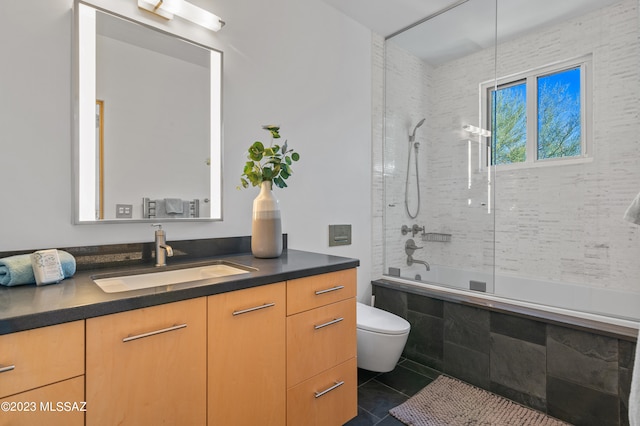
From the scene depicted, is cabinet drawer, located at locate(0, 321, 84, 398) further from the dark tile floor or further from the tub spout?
the tub spout

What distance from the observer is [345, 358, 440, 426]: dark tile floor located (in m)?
1.75

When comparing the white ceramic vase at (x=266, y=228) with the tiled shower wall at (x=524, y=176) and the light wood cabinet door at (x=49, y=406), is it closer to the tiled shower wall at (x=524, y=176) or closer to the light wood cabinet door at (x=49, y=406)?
the light wood cabinet door at (x=49, y=406)

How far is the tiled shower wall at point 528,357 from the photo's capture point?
1.55m

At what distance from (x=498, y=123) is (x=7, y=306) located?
3.05 m

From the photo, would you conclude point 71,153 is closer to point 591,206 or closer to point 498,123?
point 498,123

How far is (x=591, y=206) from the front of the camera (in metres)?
2.47

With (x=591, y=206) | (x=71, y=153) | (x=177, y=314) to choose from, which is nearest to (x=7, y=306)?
(x=177, y=314)

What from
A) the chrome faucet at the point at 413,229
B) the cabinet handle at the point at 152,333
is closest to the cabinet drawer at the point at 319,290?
the cabinet handle at the point at 152,333

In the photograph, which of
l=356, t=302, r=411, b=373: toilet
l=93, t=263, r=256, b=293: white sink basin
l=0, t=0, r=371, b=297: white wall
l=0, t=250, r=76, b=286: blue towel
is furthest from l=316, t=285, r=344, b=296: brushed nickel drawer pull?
l=0, t=250, r=76, b=286: blue towel

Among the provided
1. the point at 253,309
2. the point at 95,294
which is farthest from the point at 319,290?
the point at 95,294

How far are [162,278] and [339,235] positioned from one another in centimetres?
132

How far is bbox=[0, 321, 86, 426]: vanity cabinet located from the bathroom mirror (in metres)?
0.70

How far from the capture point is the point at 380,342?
6.19 feet

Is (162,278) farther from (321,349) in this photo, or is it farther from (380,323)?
(380,323)
